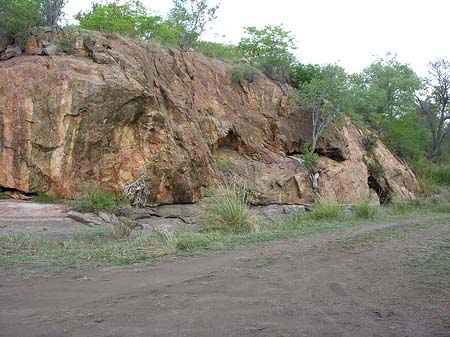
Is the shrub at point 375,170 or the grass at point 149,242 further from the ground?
the shrub at point 375,170

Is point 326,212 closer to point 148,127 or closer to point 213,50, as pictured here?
point 148,127

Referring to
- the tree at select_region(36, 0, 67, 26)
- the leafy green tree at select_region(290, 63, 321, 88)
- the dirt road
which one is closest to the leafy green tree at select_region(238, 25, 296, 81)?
the leafy green tree at select_region(290, 63, 321, 88)

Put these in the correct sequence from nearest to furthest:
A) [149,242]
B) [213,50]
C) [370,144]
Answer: [149,242], [213,50], [370,144]

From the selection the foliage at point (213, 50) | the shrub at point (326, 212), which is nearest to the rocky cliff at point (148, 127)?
the foliage at point (213, 50)

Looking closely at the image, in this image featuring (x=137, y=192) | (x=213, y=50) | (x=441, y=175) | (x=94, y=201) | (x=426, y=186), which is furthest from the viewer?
(x=441, y=175)

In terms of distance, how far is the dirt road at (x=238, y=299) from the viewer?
383cm

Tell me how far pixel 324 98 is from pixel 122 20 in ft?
35.6

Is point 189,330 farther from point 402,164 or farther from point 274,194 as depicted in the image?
point 402,164

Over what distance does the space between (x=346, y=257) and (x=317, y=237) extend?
3094mm

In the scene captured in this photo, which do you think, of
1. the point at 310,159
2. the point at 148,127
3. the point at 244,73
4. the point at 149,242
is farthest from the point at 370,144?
the point at 149,242

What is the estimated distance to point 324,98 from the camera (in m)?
24.3

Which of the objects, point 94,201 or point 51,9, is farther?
point 51,9

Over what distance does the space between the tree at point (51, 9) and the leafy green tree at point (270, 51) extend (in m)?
10.8

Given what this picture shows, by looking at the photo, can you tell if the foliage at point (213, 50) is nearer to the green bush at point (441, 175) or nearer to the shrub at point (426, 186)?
the shrub at point (426, 186)
